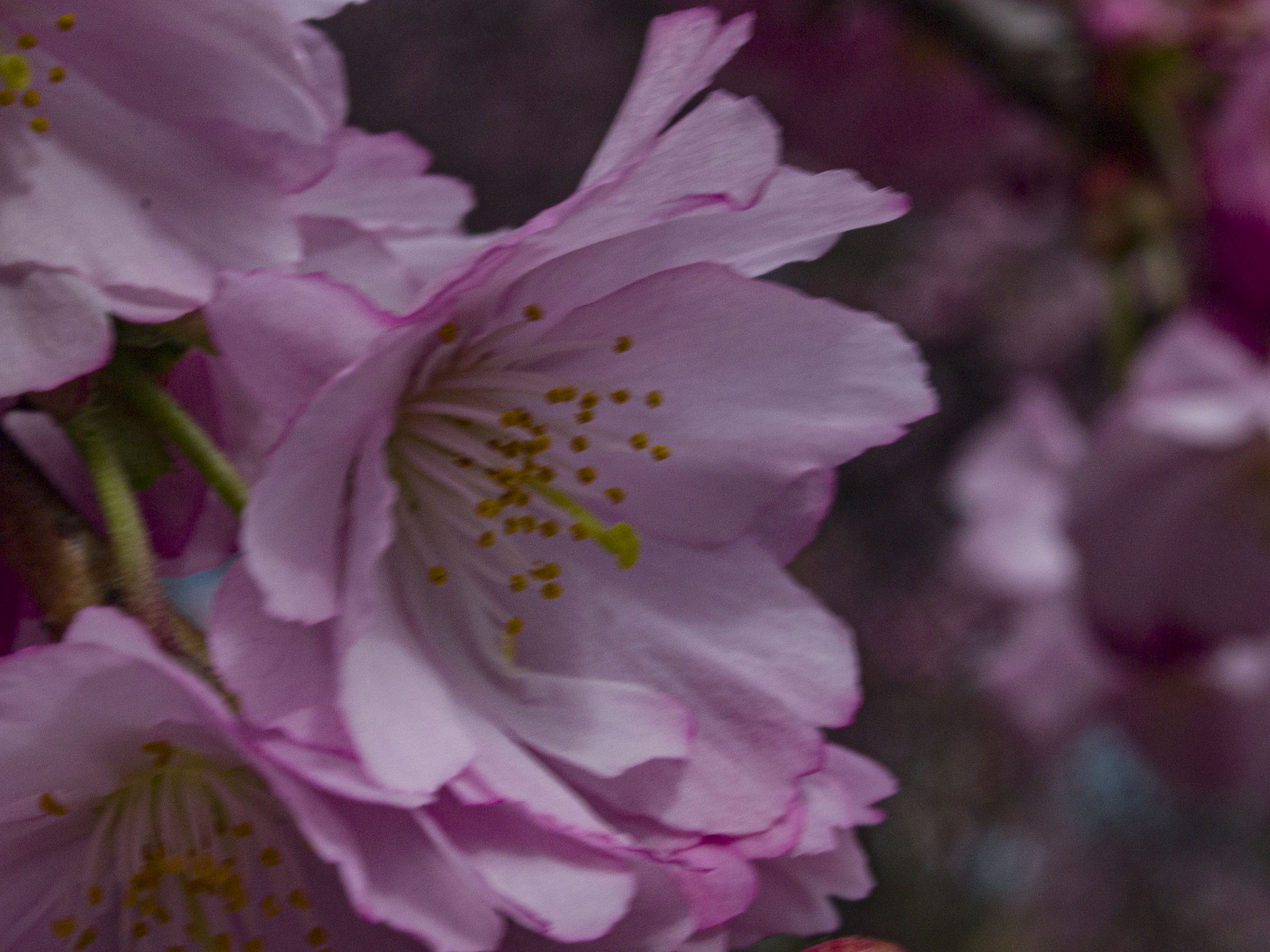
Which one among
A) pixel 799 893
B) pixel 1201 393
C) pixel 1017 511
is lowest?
pixel 1017 511

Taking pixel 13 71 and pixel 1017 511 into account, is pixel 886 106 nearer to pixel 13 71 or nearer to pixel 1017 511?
pixel 1017 511

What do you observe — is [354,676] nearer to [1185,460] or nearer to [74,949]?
[74,949]

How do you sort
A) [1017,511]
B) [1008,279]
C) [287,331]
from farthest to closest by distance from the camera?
1. [1008,279]
2. [1017,511]
3. [287,331]

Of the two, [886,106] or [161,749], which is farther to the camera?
[886,106]

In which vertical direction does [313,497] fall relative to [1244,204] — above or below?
above

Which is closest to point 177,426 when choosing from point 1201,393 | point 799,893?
point 799,893

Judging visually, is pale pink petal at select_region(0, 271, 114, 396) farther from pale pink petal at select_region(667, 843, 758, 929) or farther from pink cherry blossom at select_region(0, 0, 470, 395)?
pale pink petal at select_region(667, 843, 758, 929)

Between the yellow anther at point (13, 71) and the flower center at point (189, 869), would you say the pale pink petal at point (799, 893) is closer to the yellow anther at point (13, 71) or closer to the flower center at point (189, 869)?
the flower center at point (189, 869)
